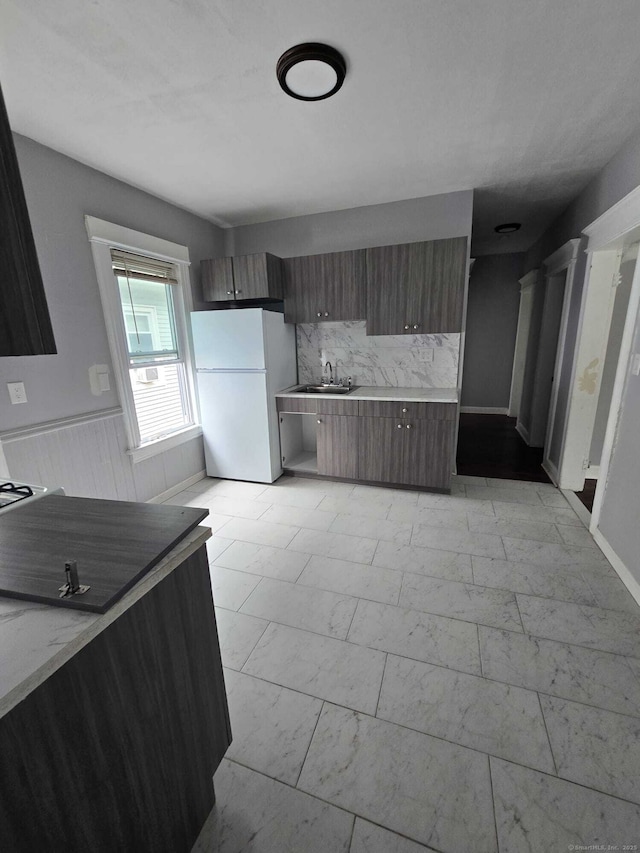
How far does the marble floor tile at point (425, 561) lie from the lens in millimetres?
2246

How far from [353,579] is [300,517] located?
0.87 metres

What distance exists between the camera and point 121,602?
0.77 m

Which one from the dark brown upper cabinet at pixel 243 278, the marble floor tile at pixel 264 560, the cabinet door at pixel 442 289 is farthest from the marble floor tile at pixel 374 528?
the dark brown upper cabinet at pixel 243 278

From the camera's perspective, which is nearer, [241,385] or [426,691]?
[426,691]

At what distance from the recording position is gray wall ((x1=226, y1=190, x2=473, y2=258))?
325cm

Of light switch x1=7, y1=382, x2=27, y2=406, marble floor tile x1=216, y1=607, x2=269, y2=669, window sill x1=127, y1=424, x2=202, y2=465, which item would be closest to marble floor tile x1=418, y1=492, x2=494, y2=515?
marble floor tile x1=216, y1=607, x2=269, y2=669

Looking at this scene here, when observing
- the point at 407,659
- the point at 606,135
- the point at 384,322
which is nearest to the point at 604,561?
the point at 407,659

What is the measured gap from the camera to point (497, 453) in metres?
4.44

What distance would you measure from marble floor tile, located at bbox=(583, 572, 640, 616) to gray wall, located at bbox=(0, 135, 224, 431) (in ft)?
11.2

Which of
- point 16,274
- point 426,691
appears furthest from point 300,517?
point 16,274

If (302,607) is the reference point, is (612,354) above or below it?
above

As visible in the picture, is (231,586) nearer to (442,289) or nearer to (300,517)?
(300,517)

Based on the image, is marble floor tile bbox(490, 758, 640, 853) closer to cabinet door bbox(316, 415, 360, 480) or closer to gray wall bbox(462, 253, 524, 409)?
cabinet door bbox(316, 415, 360, 480)

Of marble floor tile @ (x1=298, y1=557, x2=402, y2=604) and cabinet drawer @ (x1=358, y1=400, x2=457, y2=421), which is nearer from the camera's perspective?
marble floor tile @ (x1=298, y1=557, x2=402, y2=604)
